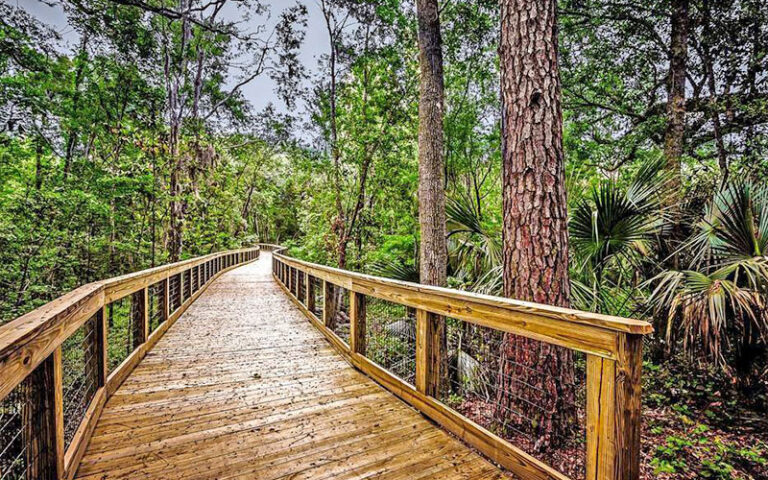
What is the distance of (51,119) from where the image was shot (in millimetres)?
8398

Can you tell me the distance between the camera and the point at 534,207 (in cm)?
250

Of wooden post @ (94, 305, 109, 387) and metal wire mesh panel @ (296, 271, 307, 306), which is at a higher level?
wooden post @ (94, 305, 109, 387)

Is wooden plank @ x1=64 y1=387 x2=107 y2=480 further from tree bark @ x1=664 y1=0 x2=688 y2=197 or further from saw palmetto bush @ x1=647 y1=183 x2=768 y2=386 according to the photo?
tree bark @ x1=664 y1=0 x2=688 y2=197

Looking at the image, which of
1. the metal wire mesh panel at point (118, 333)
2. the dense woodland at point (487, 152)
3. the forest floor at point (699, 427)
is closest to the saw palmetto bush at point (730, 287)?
the dense woodland at point (487, 152)

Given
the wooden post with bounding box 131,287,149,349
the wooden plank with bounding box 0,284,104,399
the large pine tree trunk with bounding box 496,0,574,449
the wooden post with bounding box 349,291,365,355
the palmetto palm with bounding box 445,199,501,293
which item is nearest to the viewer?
the wooden plank with bounding box 0,284,104,399

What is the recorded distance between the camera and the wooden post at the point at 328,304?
4.59 meters

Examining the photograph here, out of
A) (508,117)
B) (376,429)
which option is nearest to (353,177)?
(508,117)

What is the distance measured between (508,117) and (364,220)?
8756mm

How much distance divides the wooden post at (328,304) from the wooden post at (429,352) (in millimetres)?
2217

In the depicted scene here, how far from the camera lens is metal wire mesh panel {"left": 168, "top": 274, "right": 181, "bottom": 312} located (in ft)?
19.8

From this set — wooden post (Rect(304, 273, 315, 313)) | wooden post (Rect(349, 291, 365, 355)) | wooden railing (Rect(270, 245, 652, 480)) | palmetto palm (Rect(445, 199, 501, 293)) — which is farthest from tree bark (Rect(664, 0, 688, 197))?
wooden post (Rect(304, 273, 315, 313))

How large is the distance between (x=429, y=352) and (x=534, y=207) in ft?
4.24

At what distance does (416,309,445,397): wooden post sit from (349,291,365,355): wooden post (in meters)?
1.11

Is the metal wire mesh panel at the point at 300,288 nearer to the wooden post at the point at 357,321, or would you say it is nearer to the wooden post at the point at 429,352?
the wooden post at the point at 357,321
